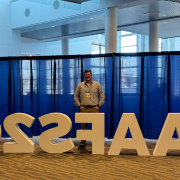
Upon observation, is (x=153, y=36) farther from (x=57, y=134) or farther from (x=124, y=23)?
(x=57, y=134)

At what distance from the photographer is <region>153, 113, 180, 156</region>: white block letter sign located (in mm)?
4391

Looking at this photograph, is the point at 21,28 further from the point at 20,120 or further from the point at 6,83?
the point at 20,120

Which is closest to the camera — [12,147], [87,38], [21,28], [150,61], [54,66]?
[12,147]

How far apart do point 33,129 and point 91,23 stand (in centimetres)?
725

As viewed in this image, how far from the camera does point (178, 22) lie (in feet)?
40.2

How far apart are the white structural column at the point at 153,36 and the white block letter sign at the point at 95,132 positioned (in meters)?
8.70

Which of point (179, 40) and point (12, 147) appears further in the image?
point (179, 40)

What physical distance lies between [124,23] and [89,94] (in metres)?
7.95

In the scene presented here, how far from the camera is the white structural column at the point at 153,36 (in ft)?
39.6

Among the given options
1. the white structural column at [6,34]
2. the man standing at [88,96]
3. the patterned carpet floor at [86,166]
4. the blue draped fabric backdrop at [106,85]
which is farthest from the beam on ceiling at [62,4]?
the patterned carpet floor at [86,166]

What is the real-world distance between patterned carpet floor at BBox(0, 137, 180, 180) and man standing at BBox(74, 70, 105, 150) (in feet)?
2.67

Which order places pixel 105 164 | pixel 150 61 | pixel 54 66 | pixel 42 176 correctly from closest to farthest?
pixel 42 176 < pixel 105 164 < pixel 150 61 < pixel 54 66

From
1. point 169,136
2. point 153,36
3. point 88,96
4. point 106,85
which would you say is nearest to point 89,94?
point 88,96

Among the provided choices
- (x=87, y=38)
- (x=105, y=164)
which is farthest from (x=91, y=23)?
(x=105, y=164)
